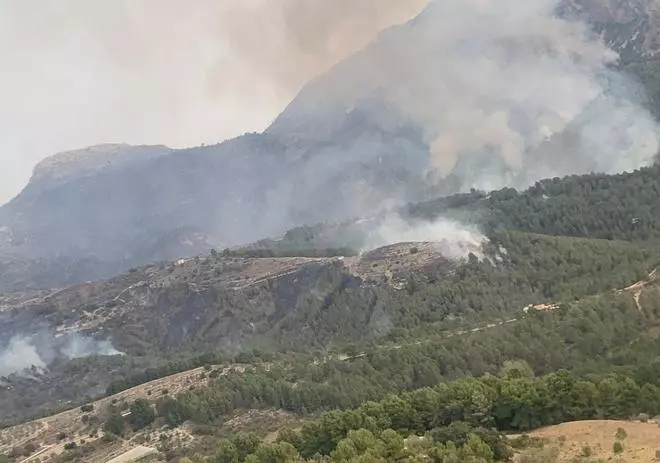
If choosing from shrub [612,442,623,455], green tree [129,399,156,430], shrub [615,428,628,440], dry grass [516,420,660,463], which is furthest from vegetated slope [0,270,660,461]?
shrub [612,442,623,455]

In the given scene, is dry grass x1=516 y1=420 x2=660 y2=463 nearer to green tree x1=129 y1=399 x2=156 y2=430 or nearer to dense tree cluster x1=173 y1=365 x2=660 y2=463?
dense tree cluster x1=173 y1=365 x2=660 y2=463

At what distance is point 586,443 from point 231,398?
7173 centimetres

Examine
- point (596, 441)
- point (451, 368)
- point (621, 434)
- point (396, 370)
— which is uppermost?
point (396, 370)

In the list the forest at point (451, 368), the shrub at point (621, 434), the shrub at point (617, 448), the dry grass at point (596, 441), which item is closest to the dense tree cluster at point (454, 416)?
the forest at point (451, 368)

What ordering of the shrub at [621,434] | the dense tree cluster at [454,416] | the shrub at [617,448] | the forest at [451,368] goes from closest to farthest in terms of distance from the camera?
the shrub at [617,448]
the shrub at [621,434]
the dense tree cluster at [454,416]
the forest at [451,368]

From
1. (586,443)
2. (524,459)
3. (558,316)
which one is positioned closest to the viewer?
(524,459)

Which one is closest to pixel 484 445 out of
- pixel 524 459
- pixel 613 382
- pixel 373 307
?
pixel 524 459

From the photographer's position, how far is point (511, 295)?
580 feet

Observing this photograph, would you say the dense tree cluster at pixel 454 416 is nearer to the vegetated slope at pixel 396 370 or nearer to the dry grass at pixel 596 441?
the vegetated slope at pixel 396 370

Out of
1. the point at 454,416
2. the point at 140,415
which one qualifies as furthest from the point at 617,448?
the point at 140,415

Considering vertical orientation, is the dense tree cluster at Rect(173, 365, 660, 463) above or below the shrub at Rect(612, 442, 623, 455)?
Result: above

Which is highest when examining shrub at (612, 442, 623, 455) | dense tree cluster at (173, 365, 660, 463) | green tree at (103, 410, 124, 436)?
green tree at (103, 410, 124, 436)

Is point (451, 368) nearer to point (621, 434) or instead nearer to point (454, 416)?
point (454, 416)

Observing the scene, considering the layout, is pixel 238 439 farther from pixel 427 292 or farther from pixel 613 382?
pixel 427 292
